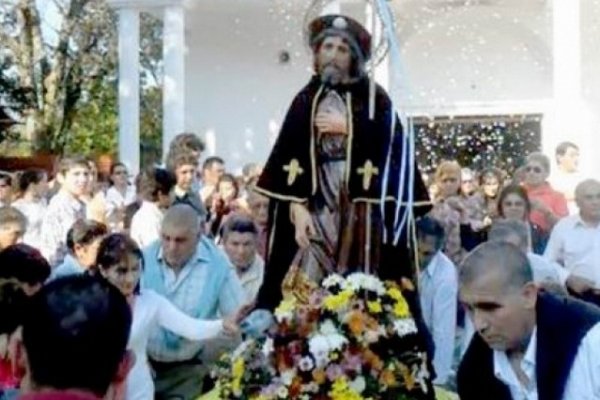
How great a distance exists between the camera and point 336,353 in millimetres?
5918

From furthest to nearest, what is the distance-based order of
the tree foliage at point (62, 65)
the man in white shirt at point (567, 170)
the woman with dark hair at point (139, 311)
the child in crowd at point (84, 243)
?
1. the tree foliage at point (62, 65)
2. the man in white shirt at point (567, 170)
3. the child in crowd at point (84, 243)
4. the woman with dark hair at point (139, 311)

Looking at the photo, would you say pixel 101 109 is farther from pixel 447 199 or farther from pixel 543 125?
pixel 447 199

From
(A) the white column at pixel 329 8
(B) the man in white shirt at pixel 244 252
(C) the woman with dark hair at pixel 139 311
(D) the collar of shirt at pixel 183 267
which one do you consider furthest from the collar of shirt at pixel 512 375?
(B) the man in white shirt at pixel 244 252

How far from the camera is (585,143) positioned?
1884cm

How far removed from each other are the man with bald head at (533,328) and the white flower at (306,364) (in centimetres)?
161

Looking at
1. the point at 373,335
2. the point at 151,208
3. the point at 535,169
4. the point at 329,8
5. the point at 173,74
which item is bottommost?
the point at 373,335

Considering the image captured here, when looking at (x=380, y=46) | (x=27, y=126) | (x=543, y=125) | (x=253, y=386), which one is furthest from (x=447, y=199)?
(x=27, y=126)

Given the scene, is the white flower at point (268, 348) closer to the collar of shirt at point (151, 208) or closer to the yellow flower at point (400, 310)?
the yellow flower at point (400, 310)

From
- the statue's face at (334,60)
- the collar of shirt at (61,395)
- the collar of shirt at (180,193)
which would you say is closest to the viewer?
the collar of shirt at (61,395)

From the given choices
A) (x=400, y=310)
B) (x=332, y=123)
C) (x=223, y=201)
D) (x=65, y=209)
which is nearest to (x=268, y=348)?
(x=400, y=310)

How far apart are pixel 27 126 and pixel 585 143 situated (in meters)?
19.0

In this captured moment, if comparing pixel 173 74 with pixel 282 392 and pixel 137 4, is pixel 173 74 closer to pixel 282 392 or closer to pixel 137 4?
pixel 137 4

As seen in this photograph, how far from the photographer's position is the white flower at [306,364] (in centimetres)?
591

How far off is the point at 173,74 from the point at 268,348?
50.2ft
